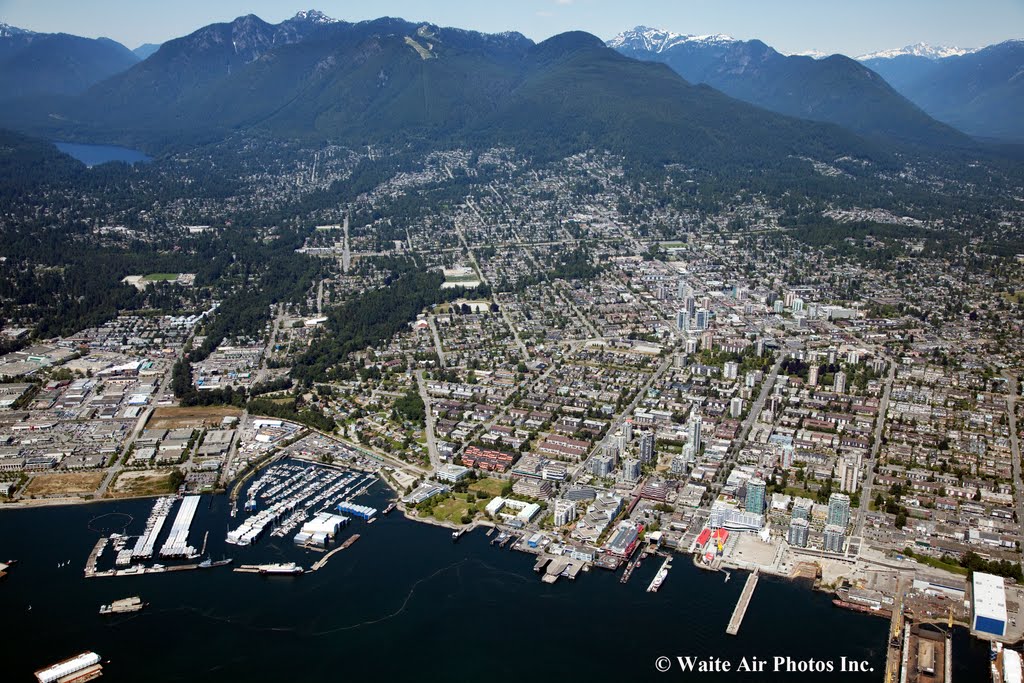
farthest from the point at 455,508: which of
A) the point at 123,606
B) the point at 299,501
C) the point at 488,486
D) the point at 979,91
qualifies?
the point at 979,91

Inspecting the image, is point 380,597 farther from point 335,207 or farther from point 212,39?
point 212,39

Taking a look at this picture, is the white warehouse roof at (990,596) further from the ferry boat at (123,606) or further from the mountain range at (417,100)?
the mountain range at (417,100)

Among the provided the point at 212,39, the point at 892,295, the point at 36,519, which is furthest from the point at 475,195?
the point at 212,39

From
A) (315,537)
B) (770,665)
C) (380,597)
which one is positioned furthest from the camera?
(315,537)

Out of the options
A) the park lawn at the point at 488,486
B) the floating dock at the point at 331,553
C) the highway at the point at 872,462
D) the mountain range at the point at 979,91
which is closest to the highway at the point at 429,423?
the park lawn at the point at 488,486

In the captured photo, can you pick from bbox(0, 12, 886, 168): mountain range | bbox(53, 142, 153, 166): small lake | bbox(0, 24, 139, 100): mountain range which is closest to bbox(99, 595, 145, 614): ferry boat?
bbox(0, 12, 886, 168): mountain range

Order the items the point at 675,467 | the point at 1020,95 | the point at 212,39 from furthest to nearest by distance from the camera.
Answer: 1. the point at 1020,95
2. the point at 212,39
3. the point at 675,467

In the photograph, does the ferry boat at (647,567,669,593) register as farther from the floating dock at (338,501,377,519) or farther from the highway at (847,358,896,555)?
the floating dock at (338,501,377,519)
